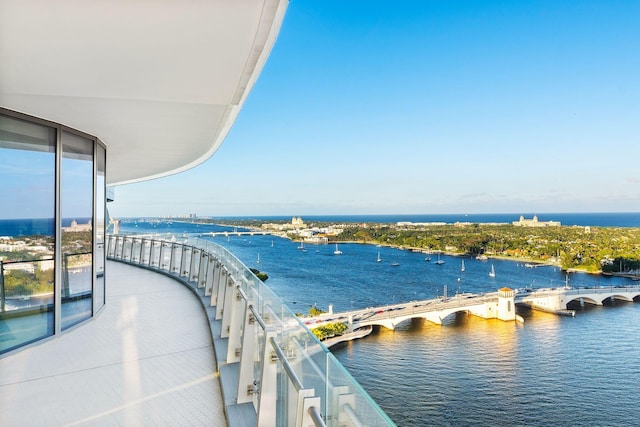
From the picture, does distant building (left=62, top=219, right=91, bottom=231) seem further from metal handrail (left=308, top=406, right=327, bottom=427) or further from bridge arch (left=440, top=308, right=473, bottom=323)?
bridge arch (left=440, top=308, right=473, bottom=323)

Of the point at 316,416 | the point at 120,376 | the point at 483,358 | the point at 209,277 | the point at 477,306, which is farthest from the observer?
the point at 477,306

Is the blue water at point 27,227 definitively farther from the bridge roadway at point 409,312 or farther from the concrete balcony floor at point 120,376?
the bridge roadway at point 409,312

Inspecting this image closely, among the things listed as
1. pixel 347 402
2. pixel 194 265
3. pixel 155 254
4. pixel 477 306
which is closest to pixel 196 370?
pixel 347 402

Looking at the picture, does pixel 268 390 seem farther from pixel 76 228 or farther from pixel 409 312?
pixel 409 312

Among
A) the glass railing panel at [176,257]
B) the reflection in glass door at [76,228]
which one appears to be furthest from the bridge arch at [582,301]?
the reflection in glass door at [76,228]

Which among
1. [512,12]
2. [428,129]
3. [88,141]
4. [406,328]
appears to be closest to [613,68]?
[512,12]
